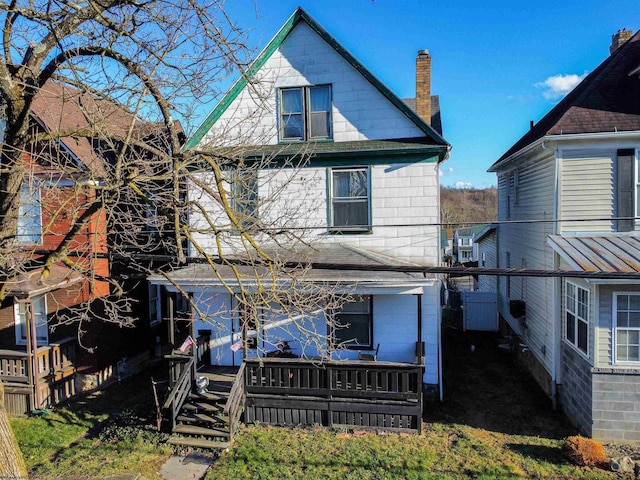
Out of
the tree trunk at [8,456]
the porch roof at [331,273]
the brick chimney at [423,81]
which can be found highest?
the brick chimney at [423,81]

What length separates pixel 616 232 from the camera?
10367 millimetres

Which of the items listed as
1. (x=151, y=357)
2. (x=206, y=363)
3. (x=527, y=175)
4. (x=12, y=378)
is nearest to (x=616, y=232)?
(x=527, y=175)

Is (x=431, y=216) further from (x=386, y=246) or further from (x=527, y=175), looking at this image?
(x=527, y=175)

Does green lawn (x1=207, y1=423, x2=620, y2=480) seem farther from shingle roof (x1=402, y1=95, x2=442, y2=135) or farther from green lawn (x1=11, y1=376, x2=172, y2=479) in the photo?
shingle roof (x1=402, y1=95, x2=442, y2=135)

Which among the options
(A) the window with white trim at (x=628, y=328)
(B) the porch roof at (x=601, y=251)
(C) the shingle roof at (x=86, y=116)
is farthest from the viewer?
(A) the window with white trim at (x=628, y=328)

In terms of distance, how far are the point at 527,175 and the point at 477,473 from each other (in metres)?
9.41

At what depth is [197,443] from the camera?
876 centimetres

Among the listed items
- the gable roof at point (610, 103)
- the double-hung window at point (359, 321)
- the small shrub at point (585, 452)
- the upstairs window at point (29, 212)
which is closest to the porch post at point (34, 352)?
the upstairs window at point (29, 212)

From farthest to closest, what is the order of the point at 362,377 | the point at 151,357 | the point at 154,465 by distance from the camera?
the point at 151,357 → the point at 362,377 → the point at 154,465

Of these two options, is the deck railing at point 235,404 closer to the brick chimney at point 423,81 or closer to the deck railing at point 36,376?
the deck railing at point 36,376

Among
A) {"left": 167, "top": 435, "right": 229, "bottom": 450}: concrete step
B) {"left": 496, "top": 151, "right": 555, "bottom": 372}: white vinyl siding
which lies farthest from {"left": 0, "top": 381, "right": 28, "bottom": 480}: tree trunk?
{"left": 496, "top": 151, "right": 555, "bottom": 372}: white vinyl siding

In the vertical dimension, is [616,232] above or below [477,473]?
above

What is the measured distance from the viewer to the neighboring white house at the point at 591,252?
859cm

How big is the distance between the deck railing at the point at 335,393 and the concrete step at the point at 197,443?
1185 mm
